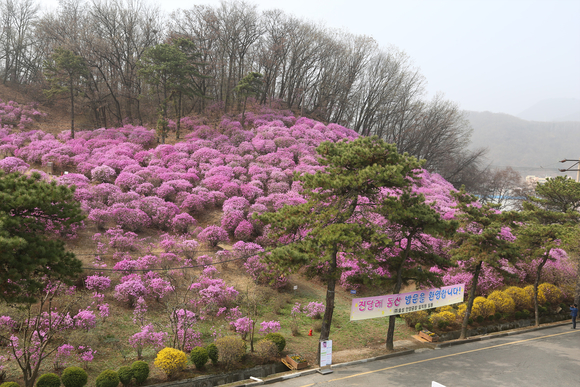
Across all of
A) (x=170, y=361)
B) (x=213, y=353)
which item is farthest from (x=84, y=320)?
(x=213, y=353)

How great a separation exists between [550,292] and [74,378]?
961 inches

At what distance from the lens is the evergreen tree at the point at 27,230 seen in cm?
713

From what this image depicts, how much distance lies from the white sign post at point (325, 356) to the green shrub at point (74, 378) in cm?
705

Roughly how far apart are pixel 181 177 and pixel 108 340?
47.5ft

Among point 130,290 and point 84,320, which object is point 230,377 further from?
point 130,290

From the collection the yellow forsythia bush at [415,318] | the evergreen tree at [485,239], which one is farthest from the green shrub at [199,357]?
the evergreen tree at [485,239]

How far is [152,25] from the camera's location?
41000 mm

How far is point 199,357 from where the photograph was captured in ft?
36.7

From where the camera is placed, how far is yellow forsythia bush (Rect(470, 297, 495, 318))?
1870cm

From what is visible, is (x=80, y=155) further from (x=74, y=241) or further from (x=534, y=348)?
(x=534, y=348)

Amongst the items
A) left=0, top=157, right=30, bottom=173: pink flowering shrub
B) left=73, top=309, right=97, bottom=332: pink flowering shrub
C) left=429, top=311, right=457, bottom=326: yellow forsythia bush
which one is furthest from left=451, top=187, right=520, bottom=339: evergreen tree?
left=0, top=157, right=30, bottom=173: pink flowering shrub

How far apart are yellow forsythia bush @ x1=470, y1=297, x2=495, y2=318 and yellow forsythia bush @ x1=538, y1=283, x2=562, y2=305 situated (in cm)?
509

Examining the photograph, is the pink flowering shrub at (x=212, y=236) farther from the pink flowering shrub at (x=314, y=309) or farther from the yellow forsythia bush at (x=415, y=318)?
the yellow forsythia bush at (x=415, y=318)

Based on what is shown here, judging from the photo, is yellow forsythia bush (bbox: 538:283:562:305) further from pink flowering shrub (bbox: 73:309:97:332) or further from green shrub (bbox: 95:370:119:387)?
pink flowering shrub (bbox: 73:309:97:332)
